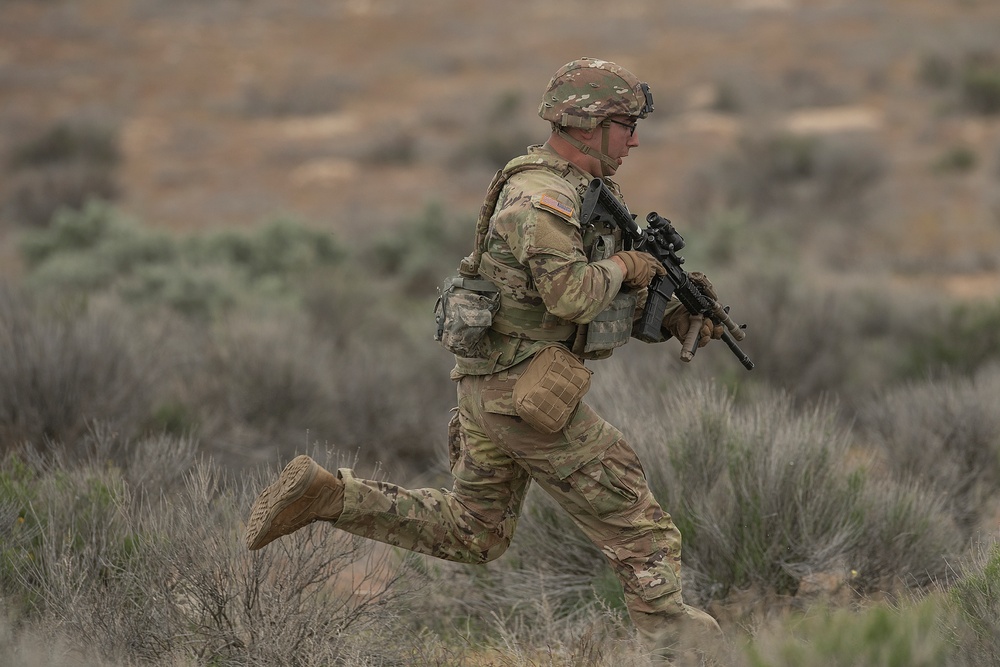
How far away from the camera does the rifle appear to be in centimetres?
399

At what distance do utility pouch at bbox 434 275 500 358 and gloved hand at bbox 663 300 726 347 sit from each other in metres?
0.73

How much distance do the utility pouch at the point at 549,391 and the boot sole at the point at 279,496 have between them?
2.36 feet

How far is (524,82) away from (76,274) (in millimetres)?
19369

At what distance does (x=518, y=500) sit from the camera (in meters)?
4.36

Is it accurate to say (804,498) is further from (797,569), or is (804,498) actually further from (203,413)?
(203,413)

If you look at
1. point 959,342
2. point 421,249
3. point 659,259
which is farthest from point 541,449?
point 421,249

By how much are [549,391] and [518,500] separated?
67 centimetres

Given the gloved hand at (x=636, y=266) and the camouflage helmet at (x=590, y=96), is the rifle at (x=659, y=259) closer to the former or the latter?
the gloved hand at (x=636, y=266)

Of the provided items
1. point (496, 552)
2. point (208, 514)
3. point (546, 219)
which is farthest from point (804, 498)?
point (208, 514)

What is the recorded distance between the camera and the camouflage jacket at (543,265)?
3783 mm

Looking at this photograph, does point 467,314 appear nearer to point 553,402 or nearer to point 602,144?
point 553,402

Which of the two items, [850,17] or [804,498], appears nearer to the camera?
[804,498]

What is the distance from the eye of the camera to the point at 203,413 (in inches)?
314

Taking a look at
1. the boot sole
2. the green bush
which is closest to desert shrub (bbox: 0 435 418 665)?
the boot sole
